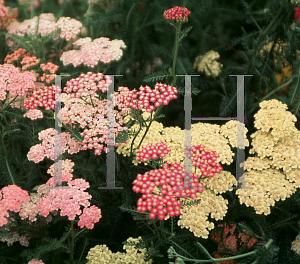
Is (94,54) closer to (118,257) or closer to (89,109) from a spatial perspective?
(89,109)

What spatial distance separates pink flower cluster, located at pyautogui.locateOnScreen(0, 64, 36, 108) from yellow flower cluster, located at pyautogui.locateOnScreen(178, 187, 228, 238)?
0.99 metres

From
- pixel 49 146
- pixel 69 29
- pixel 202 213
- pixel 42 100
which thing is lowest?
pixel 202 213

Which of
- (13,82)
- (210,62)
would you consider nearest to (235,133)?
(210,62)

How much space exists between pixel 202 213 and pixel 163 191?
0.31m

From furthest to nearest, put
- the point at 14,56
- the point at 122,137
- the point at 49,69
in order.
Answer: the point at 14,56
the point at 49,69
the point at 122,137

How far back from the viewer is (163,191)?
1149mm

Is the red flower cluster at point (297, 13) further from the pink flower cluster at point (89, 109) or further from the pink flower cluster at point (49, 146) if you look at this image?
the pink flower cluster at point (49, 146)

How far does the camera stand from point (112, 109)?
4.97ft

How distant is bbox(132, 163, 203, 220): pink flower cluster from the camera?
108 cm

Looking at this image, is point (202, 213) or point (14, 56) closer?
point (202, 213)

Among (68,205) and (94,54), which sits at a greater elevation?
(94,54)

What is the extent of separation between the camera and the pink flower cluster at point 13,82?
58.6 inches

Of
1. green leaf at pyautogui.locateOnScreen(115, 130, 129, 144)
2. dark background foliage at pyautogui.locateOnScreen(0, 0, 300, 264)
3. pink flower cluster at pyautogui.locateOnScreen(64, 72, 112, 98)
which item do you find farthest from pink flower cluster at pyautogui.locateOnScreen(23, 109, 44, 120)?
green leaf at pyautogui.locateOnScreen(115, 130, 129, 144)

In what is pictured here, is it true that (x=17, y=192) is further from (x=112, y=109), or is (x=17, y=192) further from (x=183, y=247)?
(x=183, y=247)
